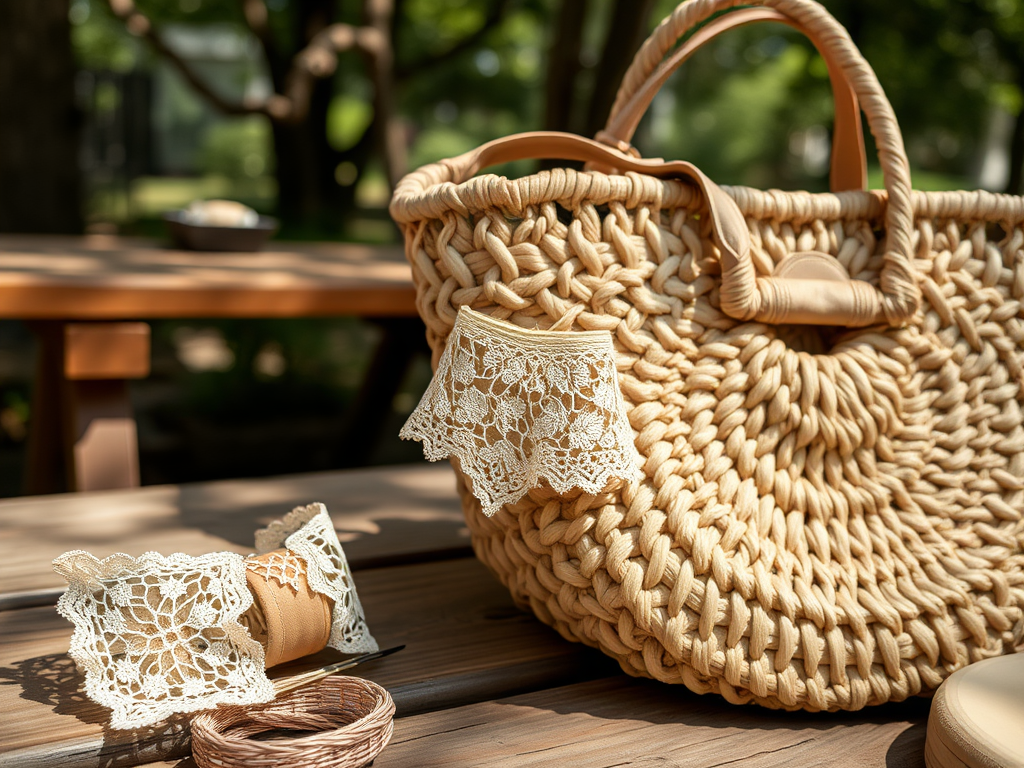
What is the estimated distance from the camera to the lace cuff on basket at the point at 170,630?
67 centimetres

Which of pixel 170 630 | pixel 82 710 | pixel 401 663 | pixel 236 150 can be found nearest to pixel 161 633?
pixel 170 630

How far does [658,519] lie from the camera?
2.53 ft

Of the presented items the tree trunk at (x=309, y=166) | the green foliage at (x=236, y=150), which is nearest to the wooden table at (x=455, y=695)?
the tree trunk at (x=309, y=166)

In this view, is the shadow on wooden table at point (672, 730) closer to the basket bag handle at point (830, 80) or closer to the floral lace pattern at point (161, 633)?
the floral lace pattern at point (161, 633)

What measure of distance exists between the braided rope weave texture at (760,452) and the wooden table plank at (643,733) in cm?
3

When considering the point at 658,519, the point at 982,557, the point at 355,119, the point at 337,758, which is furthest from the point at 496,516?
the point at 355,119

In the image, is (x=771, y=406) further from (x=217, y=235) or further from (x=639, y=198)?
(x=217, y=235)

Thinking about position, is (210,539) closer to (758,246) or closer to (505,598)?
(505,598)

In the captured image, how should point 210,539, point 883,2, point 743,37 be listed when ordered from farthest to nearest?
point 743,37
point 883,2
point 210,539

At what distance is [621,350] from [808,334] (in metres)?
0.24

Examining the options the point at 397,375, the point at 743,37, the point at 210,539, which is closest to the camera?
the point at 210,539

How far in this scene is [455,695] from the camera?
805 millimetres

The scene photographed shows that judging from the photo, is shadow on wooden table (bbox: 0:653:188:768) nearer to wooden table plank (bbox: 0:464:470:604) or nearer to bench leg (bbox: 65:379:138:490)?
wooden table plank (bbox: 0:464:470:604)

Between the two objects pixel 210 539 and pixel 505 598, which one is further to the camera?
pixel 210 539
